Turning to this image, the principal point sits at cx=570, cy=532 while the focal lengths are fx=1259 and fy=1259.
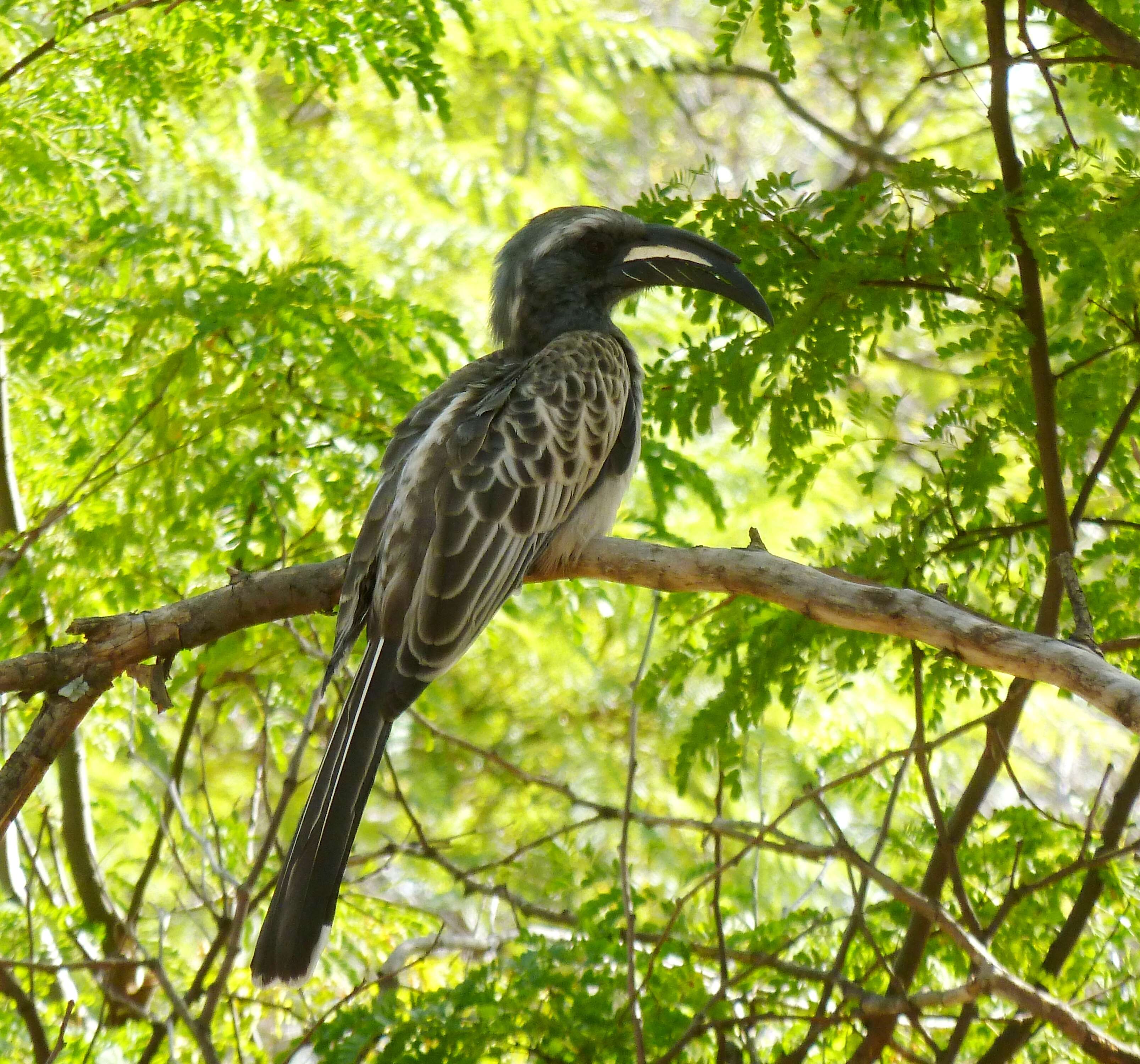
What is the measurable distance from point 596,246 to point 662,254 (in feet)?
1.14

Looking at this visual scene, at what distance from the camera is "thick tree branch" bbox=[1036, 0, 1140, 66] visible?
2881 millimetres

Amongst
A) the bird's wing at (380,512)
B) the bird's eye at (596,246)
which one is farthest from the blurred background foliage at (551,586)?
the bird's eye at (596,246)

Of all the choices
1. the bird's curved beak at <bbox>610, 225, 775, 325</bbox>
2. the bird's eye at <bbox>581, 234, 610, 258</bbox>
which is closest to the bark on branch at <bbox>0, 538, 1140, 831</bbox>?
the bird's curved beak at <bbox>610, 225, 775, 325</bbox>

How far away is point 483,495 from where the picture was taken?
3514mm

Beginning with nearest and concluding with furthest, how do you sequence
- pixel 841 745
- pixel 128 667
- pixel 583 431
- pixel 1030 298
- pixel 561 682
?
pixel 128 667
pixel 1030 298
pixel 583 431
pixel 841 745
pixel 561 682

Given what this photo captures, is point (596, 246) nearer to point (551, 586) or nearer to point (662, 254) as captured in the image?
point (662, 254)

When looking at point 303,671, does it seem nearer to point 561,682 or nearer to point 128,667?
point 128,667

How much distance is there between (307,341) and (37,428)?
47.4 inches

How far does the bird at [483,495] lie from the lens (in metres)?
2.97

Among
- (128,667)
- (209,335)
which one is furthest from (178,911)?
(209,335)

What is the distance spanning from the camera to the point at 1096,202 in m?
3.11

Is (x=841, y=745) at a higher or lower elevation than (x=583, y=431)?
lower

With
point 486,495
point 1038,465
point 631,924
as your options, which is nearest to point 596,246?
point 486,495

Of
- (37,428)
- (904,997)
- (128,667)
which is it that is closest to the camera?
(904,997)
